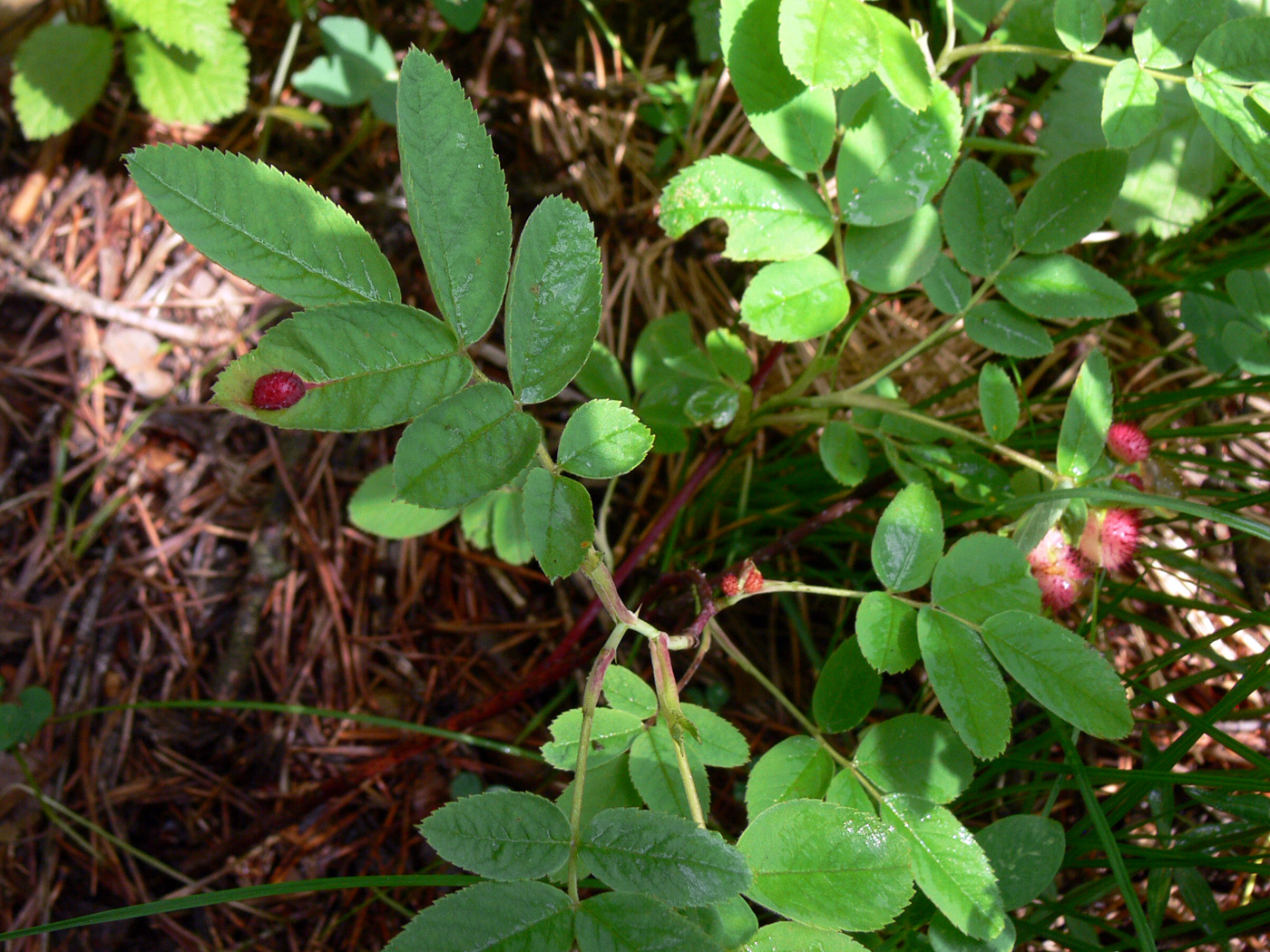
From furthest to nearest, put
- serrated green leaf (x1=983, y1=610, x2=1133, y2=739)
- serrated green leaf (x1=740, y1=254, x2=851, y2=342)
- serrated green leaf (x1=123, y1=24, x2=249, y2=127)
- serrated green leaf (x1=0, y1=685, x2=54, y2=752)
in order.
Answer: serrated green leaf (x1=123, y1=24, x2=249, y2=127) < serrated green leaf (x1=0, y1=685, x2=54, y2=752) < serrated green leaf (x1=740, y1=254, x2=851, y2=342) < serrated green leaf (x1=983, y1=610, x2=1133, y2=739)

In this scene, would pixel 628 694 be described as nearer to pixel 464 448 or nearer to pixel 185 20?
pixel 464 448

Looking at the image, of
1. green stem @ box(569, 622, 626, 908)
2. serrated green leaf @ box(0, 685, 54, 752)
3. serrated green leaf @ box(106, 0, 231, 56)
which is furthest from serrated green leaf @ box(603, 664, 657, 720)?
serrated green leaf @ box(106, 0, 231, 56)

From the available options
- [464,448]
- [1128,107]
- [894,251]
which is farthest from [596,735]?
[1128,107]

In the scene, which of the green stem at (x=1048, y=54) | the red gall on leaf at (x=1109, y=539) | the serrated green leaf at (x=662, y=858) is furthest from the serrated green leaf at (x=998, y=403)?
the serrated green leaf at (x=662, y=858)

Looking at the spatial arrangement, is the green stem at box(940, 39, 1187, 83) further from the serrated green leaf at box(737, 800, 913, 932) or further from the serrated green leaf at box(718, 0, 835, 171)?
the serrated green leaf at box(737, 800, 913, 932)

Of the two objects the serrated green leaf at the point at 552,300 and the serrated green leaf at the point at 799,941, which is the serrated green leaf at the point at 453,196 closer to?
the serrated green leaf at the point at 552,300
